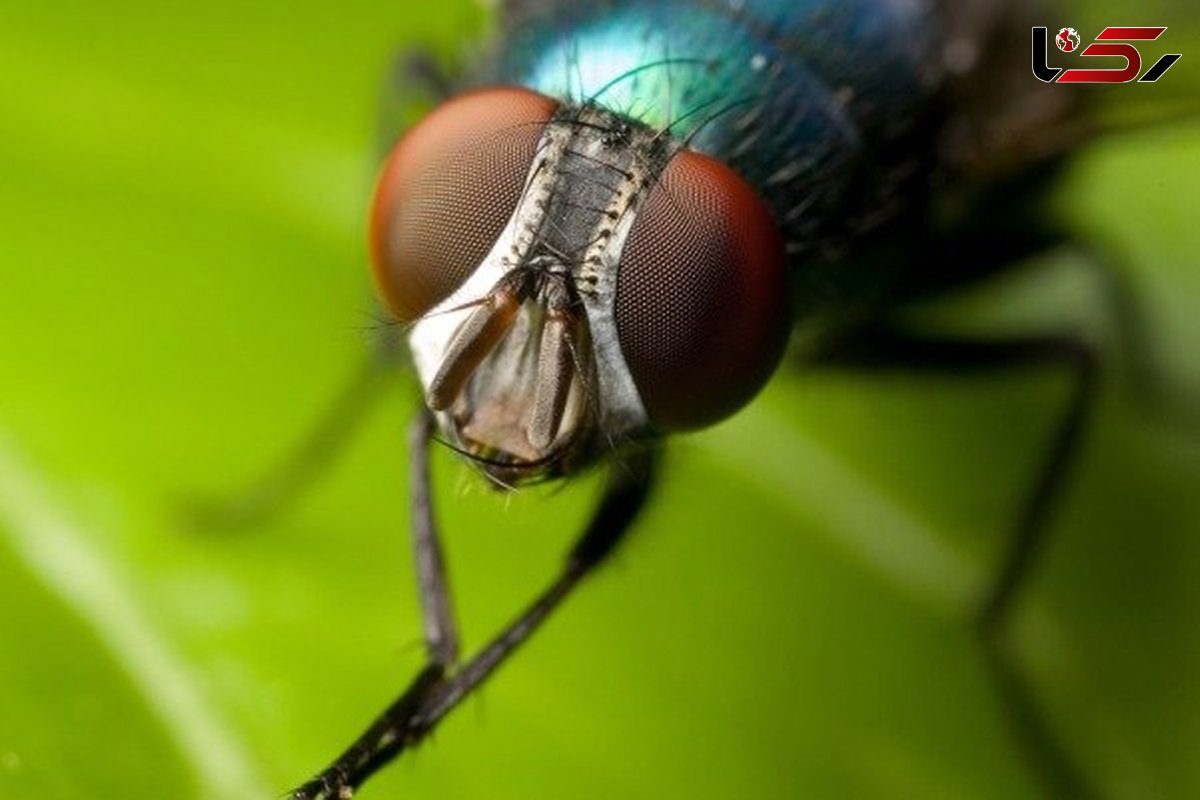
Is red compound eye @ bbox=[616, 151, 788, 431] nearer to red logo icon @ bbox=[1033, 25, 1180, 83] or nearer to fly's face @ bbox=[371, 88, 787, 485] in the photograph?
fly's face @ bbox=[371, 88, 787, 485]

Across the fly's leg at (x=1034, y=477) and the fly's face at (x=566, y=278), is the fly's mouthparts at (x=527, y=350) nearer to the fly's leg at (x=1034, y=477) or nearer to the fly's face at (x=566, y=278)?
the fly's face at (x=566, y=278)

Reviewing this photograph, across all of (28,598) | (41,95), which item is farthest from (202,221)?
(28,598)

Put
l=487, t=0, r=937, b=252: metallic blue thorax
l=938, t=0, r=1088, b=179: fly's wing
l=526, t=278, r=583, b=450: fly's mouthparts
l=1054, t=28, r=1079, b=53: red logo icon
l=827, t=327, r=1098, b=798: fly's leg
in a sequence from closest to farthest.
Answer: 1. l=526, t=278, r=583, b=450: fly's mouthparts
2. l=487, t=0, r=937, b=252: metallic blue thorax
3. l=827, t=327, r=1098, b=798: fly's leg
4. l=938, t=0, r=1088, b=179: fly's wing
5. l=1054, t=28, r=1079, b=53: red logo icon

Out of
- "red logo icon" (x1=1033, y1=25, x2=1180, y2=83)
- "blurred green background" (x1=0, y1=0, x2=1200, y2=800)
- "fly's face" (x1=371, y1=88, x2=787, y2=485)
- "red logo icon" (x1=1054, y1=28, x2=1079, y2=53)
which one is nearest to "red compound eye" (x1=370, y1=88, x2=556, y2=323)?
"fly's face" (x1=371, y1=88, x2=787, y2=485)

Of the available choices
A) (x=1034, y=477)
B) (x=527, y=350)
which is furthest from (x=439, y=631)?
(x=1034, y=477)

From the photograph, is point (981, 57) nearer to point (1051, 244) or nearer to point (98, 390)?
point (1051, 244)

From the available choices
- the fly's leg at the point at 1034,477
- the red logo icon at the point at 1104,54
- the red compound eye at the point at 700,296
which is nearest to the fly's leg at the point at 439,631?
the red compound eye at the point at 700,296
